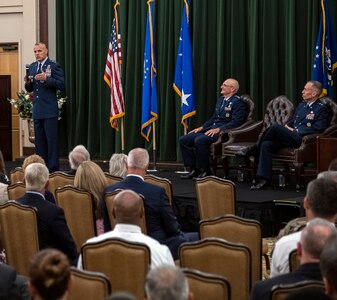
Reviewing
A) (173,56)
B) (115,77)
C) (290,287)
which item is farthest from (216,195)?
(173,56)

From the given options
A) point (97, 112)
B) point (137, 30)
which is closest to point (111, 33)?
point (137, 30)

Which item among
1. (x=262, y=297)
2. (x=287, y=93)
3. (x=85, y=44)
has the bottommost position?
(x=262, y=297)

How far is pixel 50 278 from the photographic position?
9.87 ft

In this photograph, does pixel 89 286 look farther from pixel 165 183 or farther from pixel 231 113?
pixel 231 113

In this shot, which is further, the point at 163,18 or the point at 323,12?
the point at 163,18

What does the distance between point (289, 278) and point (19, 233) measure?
242 cm

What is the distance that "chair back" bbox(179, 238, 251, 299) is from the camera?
4.33 m

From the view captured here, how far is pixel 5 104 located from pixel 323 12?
596 centimetres

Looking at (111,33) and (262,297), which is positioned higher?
(111,33)

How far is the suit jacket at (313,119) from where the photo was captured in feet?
31.6

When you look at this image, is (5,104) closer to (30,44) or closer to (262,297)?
(30,44)

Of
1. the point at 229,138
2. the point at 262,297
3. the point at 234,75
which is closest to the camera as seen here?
the point at 262,297

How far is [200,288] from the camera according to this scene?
3.69m

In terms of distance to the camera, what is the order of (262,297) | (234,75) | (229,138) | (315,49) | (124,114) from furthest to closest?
1. (124,114)
2. (234,75)
3. (315,49)
4. (229,138)
5. (262,297)
